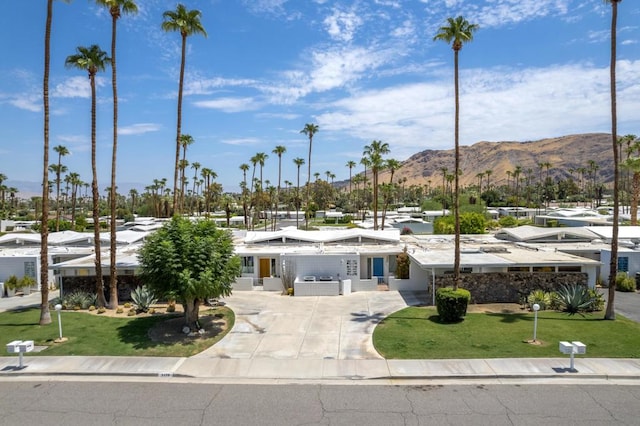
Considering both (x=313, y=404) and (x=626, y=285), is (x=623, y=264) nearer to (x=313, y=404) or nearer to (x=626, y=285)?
(x=626, y=285)

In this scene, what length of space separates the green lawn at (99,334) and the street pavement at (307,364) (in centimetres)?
61

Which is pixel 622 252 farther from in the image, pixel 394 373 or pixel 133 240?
pixel 133 240

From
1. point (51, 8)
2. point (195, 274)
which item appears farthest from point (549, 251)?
point (51, 8)

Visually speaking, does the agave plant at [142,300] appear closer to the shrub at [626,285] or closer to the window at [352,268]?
the window at [352,268]

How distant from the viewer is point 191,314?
19500 millimetres

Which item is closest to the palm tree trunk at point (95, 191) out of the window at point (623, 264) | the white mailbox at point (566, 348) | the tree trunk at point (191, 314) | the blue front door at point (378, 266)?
the tree trunk at point (191, 314)

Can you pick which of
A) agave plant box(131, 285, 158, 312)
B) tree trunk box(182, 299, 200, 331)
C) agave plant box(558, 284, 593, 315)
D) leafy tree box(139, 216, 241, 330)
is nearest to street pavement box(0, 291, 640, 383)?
tree trunk box(182, 299, 200, 331)

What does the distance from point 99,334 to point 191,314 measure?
149 inches

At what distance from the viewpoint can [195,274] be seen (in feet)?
59.4

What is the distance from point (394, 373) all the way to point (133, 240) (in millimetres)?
26489

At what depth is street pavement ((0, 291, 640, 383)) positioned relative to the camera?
1441 centimetres

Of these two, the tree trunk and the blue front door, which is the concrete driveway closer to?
the tree trunk

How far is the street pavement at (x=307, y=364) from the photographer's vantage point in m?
14.4

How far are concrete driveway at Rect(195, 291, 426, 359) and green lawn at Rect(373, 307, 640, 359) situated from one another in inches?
41.3
